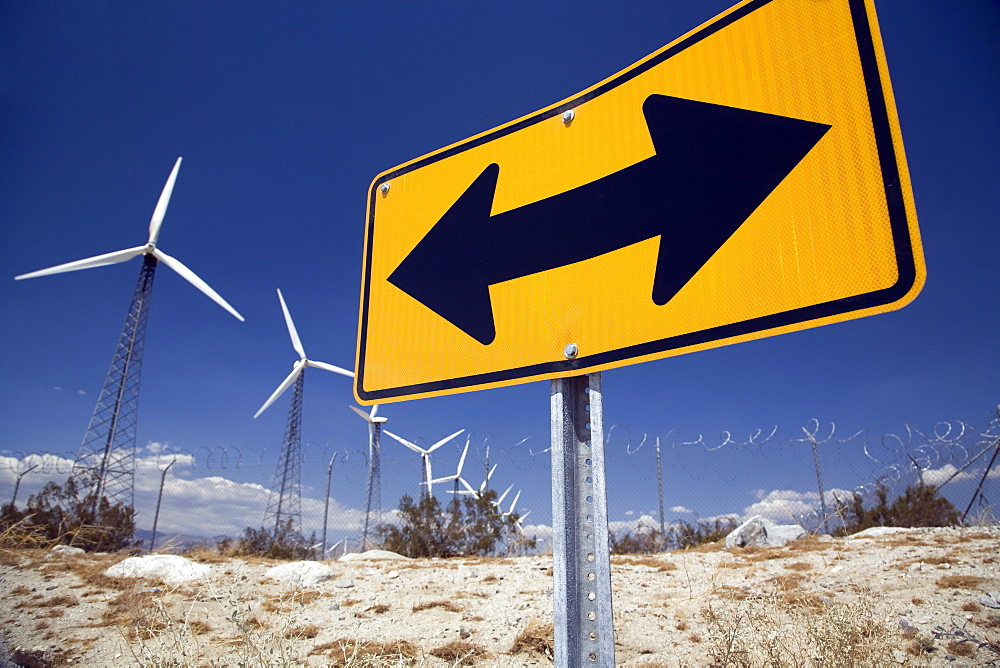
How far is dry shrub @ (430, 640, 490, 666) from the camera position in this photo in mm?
4297

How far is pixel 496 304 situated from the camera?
5.99 feet

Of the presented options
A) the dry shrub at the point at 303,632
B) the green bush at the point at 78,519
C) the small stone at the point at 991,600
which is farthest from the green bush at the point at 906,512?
the green bush at the point at 78,519

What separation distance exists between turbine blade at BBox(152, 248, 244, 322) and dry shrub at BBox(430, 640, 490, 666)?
15687 millimetres

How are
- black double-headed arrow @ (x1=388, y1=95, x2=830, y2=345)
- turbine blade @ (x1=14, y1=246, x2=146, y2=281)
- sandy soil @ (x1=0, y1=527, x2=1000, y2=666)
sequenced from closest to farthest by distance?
1. black double-headed arrow @ (x1=388, y1=95, x2=830, y2=345)
2. sandy soil @ (x1=0, y1=527, x2=1000, y2=666)
3. turbine blade @ (x1=14, y1=246, x2=146, y2=281)

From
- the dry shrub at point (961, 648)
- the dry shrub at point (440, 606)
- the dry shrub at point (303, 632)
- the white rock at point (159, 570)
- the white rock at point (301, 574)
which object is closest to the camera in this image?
the dry shrub at point (961, 648)

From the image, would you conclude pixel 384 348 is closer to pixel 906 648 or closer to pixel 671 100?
pixel 671 100

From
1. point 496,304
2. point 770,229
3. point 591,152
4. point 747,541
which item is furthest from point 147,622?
point 747,541

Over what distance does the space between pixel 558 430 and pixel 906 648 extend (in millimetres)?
4062

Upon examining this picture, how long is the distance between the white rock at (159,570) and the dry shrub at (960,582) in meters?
8.96

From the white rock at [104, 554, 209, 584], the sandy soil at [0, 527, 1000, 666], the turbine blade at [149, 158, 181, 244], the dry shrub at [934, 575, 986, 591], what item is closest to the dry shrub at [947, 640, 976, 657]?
the sandy soil at [0, 527, 1000, 666]

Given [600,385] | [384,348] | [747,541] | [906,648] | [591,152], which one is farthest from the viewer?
[747,541]

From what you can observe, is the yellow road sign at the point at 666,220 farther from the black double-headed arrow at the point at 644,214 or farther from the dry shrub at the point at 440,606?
the dry shrub at the point at 440,606

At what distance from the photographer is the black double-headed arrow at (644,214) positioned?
4.64 ft

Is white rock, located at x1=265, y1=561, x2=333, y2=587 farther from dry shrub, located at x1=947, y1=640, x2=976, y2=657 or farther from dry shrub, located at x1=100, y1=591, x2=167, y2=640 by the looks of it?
dry shrub, located at x1=947, y1=640, x2=976, y2=657
